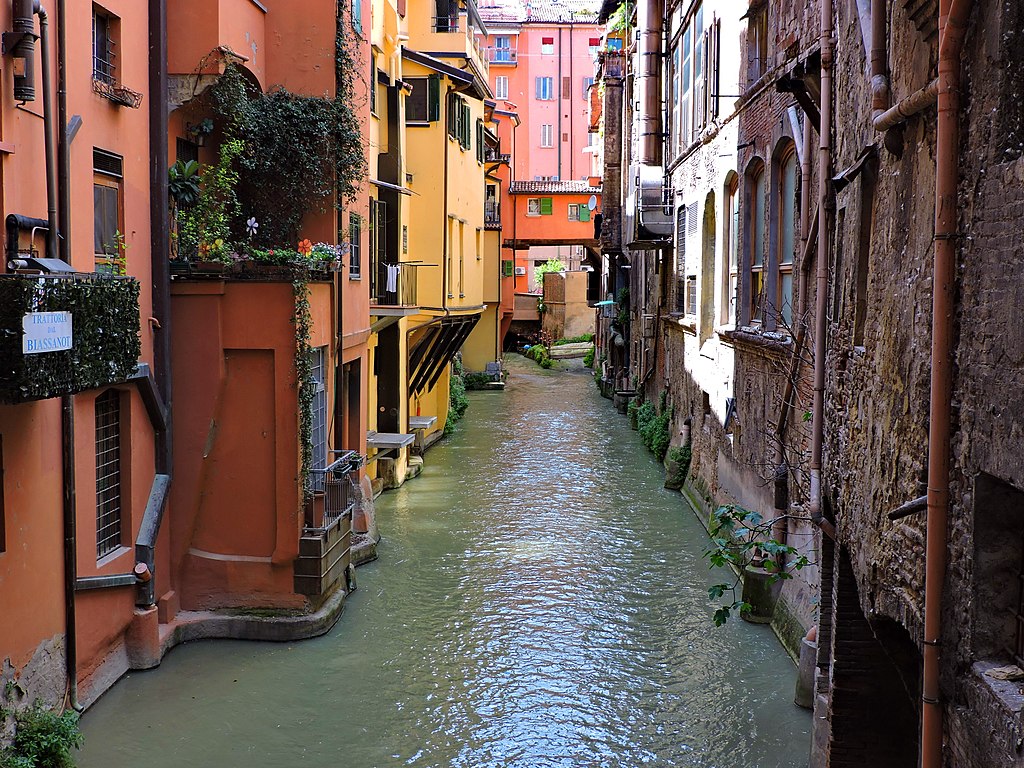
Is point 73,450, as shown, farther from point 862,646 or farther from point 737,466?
point 737,466

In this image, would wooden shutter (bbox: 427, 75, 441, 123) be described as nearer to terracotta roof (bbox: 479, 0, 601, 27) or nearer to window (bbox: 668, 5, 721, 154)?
window (bbox: 668, 5, 721, 154)

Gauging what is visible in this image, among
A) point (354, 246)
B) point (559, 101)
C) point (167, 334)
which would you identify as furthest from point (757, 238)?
point (559, 101)

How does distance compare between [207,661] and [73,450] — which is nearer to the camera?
[73,450]

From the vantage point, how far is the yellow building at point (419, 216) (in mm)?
20984

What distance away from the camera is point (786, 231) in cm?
1401

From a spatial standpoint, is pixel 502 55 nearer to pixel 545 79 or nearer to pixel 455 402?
pixel 545 79

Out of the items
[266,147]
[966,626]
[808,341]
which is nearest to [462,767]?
[808,341]

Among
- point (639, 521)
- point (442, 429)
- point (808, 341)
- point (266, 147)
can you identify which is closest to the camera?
point (808, 341)

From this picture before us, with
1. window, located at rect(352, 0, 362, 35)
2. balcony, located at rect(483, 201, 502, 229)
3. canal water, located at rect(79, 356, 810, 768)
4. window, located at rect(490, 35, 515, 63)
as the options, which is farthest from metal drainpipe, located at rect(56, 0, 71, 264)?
window, located at rect(490, 35, 515, 63)

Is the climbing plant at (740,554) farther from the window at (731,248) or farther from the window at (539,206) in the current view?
the window at (539,206)

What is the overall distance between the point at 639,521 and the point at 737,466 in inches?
153

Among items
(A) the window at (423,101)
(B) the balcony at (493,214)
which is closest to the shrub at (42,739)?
(A) the window at (423,101)

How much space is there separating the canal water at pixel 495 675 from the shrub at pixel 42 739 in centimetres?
49

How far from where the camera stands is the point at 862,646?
797cm
